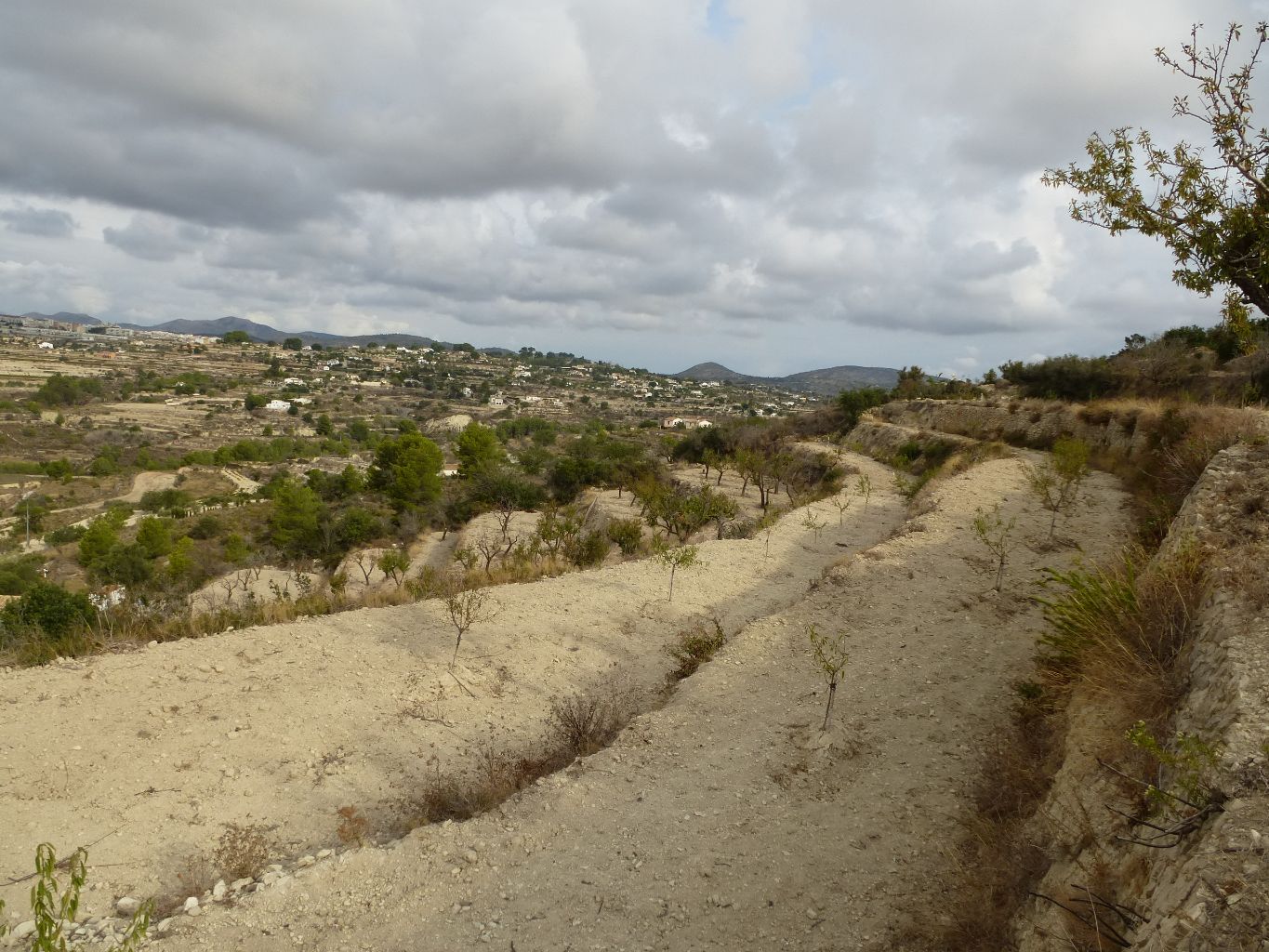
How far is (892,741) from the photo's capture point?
6.45 metres

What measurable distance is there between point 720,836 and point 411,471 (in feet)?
91.5

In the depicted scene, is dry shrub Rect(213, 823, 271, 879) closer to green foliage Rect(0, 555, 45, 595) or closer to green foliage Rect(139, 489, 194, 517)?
green foliage Rect(0, 555, 45, 595)

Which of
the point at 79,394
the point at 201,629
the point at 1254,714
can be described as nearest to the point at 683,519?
the point at 201,629

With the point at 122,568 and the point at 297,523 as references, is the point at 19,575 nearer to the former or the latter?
the point at 122,568

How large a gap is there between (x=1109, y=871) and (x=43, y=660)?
10.8m

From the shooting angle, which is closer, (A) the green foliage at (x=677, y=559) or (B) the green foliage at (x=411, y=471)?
(A) the green foliage at (x=677, y=559)

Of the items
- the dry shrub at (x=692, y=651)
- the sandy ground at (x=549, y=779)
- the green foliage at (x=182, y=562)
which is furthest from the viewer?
the green foliage at (x=182, y=562)

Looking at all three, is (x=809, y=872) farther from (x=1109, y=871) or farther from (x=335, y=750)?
(x=335, y=750)

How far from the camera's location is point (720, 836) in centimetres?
536

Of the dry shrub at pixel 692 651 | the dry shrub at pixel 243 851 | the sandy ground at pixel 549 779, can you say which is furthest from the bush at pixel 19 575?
the dry shrub at pixel 692 651

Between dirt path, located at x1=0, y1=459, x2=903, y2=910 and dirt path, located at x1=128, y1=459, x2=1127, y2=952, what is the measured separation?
3.90ft

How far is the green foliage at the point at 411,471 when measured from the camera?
30688 mm

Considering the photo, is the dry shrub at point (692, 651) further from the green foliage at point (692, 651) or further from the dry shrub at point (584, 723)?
the dry shrub at point (584, 723)

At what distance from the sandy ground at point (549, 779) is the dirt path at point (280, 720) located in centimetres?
3
